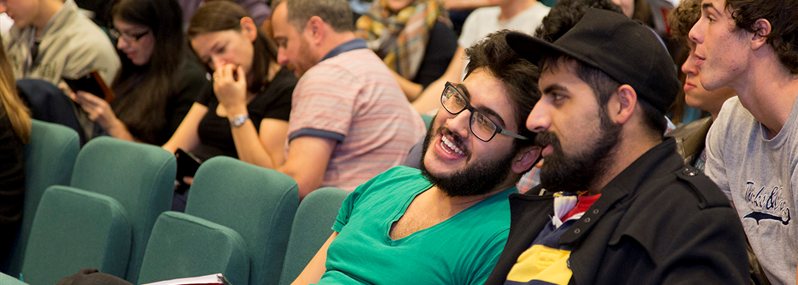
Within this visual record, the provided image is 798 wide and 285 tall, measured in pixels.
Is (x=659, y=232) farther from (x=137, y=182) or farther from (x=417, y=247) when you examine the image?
(x=137, y=182)

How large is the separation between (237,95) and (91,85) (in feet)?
3.02

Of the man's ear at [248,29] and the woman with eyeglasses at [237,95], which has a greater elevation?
the man's ear at [248,29]

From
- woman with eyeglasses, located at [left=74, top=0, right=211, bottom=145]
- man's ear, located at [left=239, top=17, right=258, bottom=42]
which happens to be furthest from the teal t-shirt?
woman with eyeglasses, located at [left=74, top=0, right=211, bottom=145]

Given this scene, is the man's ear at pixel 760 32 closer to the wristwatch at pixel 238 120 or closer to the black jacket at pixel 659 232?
the black jacket at pixel 659 232

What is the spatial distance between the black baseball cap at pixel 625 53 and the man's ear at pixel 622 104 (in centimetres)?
1

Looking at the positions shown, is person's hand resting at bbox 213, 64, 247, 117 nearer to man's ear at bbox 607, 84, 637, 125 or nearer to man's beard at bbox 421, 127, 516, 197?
Answer: man's beard at bbox 421, 127, 516, 197

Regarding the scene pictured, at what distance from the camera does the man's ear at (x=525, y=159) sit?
2.24 metres

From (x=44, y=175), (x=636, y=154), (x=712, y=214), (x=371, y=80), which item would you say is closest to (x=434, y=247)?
(x=636, y=154)

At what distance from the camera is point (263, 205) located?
286 centimetres

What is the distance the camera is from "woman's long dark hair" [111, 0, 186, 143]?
15.1 feet

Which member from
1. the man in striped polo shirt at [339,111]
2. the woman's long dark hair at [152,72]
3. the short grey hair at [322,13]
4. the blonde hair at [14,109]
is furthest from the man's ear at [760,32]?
the woman's long dark hair at [152,72]

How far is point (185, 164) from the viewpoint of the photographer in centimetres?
383

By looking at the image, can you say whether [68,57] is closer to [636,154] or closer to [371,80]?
[371,80]

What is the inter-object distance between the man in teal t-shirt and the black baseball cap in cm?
33
